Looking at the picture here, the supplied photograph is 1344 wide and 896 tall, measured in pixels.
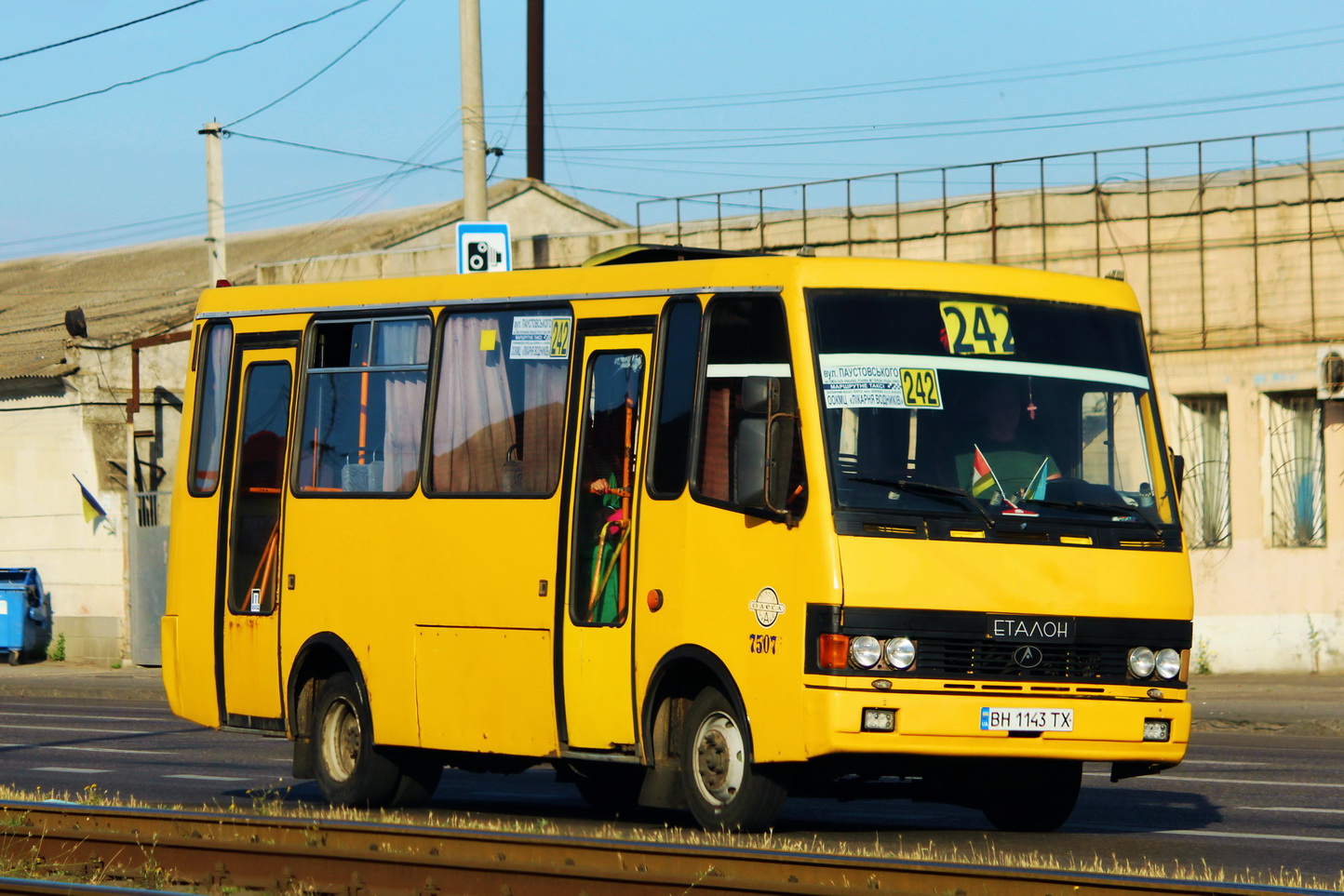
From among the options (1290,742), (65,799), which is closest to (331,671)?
(65,799)

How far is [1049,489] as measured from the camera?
403 inches

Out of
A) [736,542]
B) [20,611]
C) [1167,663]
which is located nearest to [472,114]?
[736,542]

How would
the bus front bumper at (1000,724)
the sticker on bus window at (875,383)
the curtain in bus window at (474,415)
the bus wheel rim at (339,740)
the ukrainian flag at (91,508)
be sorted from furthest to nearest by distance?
A: the ukrainian flag at (91,508) → the bus wheel rim at (339,740) → the curtain in bus window at (474,415) → the sticker on bus window at (875,383) → the bus front bumper at (1000,724)

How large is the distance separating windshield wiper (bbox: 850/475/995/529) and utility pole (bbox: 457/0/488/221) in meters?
10.6

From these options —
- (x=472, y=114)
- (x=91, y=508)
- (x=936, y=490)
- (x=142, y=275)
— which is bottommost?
(x=91, y=508)

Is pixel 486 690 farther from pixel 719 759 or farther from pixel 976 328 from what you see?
pixel 976 328

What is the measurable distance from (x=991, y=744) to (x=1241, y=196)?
16191 millimetres

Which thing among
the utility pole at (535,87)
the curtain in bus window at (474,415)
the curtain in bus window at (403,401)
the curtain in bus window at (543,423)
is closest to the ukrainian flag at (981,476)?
the curtain in bus window at (543,423)

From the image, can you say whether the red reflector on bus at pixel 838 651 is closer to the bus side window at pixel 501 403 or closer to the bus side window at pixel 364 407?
the bus side window at pixel 501 403

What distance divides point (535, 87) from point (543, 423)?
36.9 metres

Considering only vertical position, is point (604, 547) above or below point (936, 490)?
below

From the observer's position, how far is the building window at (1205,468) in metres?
24.5

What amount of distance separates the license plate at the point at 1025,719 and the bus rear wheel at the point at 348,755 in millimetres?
4331

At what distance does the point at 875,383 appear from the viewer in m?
10.1
